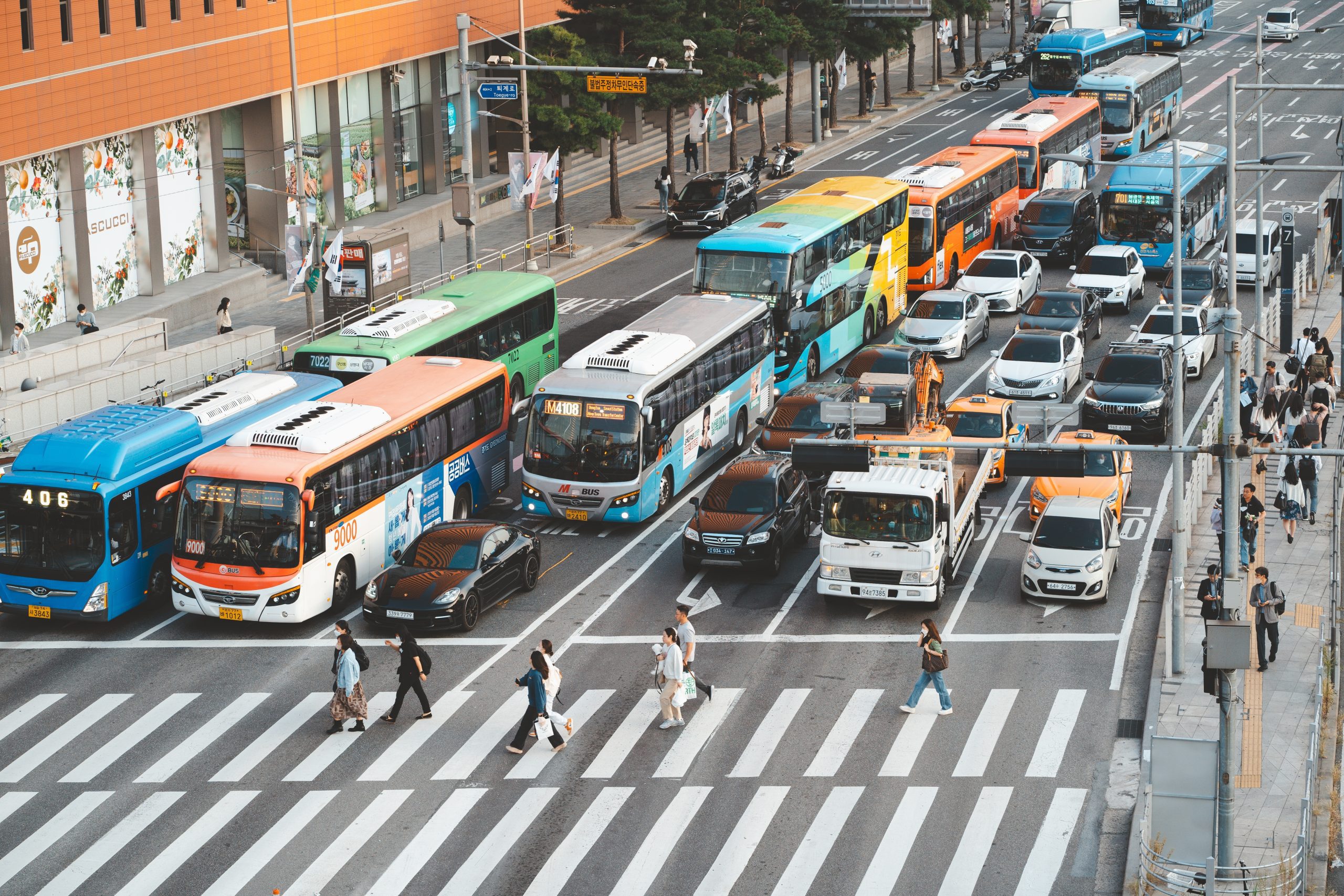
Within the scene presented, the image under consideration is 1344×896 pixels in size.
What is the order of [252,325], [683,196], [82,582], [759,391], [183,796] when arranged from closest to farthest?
[183,796] → [82,582] → [759,391] → [252,325] → [683,196]

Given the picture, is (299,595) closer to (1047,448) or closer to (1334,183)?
(1047,448)

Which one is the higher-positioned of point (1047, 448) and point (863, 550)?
point (1047, 448)

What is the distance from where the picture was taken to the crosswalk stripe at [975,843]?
2259 centimetres

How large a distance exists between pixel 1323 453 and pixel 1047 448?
457 cm

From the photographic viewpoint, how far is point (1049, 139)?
64688mm

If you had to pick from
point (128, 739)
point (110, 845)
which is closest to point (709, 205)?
point (128, 739)

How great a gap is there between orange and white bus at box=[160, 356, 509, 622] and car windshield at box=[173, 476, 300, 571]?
0.06ft

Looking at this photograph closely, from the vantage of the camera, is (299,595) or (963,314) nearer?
(299,595)

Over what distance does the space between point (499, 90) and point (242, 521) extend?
23636 mm

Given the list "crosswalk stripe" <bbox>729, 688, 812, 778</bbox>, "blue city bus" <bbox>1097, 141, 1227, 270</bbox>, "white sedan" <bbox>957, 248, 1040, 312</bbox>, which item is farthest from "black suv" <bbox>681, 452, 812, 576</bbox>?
"blue city bus" <bbox>1097, 141, 1227, 270</bbox>

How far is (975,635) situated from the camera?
31234 millimetres

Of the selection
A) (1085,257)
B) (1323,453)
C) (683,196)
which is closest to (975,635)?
(1323,453)

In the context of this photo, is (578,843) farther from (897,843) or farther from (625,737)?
(897,843)

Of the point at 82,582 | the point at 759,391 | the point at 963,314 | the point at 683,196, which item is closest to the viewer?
the point at 82,582
